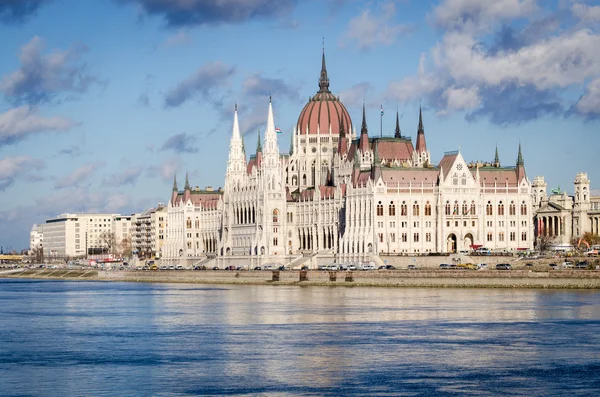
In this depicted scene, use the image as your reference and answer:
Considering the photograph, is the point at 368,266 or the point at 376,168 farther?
the point at 376,168

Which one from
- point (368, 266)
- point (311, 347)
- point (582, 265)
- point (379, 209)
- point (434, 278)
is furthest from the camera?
point (379, 209)

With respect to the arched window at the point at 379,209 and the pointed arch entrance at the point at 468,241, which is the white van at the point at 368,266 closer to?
the arched window at the point at 379,209

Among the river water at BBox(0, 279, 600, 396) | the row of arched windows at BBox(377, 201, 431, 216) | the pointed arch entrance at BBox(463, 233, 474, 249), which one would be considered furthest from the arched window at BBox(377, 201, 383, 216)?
the river water at BBox(0, 279, 600, 396)

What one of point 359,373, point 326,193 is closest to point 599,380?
point 359,373

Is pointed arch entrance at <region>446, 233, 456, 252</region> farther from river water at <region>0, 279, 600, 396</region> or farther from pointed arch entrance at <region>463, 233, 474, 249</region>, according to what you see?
river water at <region>0, 279, 600, 396</region>

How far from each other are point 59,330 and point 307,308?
24.9m

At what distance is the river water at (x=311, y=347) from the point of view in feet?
208

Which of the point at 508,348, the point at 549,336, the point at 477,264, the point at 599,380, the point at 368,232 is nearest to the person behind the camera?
the point at 599,380

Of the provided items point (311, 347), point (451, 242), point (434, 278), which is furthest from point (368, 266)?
point (311, 347)

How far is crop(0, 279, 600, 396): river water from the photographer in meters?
63.4

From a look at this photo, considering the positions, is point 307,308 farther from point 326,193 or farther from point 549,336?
point 326,193

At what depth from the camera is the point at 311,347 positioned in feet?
256

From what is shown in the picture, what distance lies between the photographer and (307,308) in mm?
110000

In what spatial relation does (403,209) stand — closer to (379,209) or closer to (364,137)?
(379,209)
